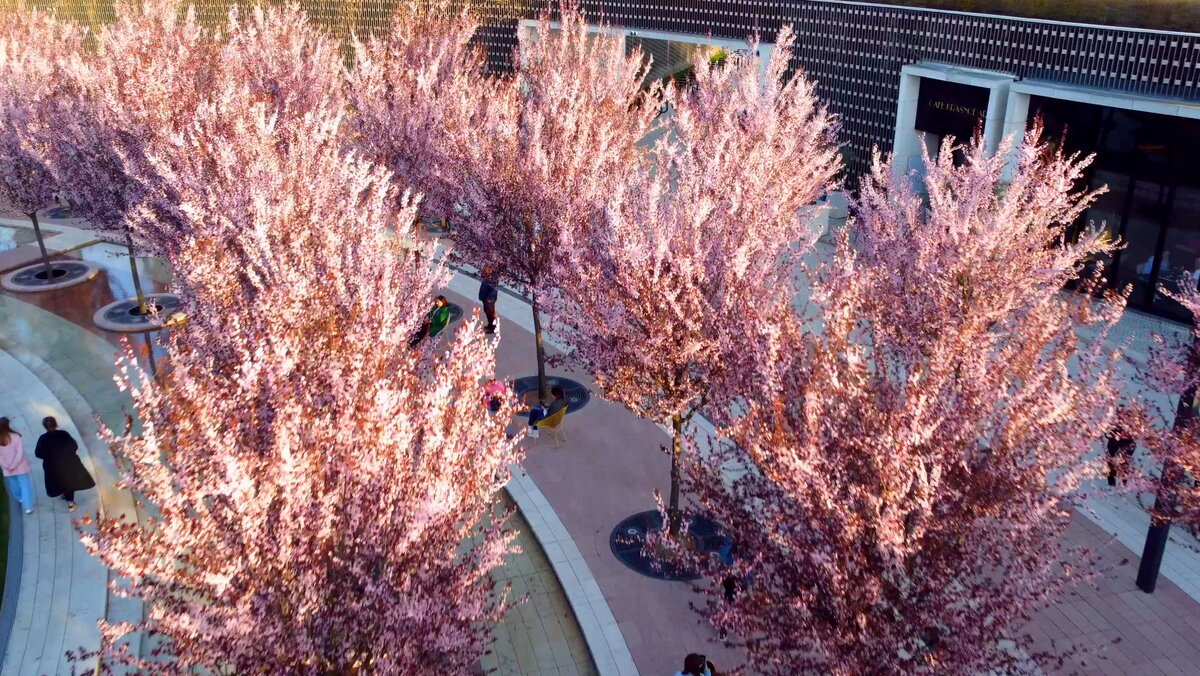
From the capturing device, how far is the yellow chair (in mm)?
14602

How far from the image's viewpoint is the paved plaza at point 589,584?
34.4 feet

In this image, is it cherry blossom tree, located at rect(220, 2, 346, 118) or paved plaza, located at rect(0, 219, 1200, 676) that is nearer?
paved plaza, located at rect(0, 219, 1200, 676)

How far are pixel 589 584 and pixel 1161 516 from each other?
6602mm

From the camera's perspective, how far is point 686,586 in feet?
38.1

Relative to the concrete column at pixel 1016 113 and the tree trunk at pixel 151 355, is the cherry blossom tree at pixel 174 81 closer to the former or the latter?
the tree trunk at pixel 151 355

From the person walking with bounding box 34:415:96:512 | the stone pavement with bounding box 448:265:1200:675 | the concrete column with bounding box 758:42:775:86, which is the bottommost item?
the stone pavement with bounding box 448:265:1200:675

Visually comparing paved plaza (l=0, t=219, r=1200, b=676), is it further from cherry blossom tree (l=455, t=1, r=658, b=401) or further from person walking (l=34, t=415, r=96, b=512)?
cherry blossom tree (l=455, t=1, r=658, b=401)

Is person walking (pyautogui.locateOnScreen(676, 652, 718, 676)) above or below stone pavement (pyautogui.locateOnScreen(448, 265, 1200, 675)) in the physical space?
above

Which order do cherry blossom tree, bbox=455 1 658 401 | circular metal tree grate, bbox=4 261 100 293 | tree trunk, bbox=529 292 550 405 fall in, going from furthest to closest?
1. circular metal tree grate, bbox=4 261 100 293
2. tree trunk, bbox=529 292 550 405
3. cherry blossom tree, bbox=455 1 658 401

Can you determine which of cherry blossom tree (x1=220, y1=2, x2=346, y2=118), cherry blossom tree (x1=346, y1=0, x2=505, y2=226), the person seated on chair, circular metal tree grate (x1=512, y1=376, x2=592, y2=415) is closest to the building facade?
cherry blossom tree (x1=346, y1=0, x2=505, y2=226)

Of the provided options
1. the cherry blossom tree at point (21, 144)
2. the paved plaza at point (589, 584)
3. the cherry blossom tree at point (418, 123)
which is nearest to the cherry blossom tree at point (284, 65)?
the cherry blossom tree at point (418, 123)

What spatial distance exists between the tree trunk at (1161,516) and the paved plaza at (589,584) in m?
0.23

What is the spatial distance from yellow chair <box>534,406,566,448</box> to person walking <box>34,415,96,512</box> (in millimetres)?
6648

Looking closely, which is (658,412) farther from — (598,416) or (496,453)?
(598,416)
